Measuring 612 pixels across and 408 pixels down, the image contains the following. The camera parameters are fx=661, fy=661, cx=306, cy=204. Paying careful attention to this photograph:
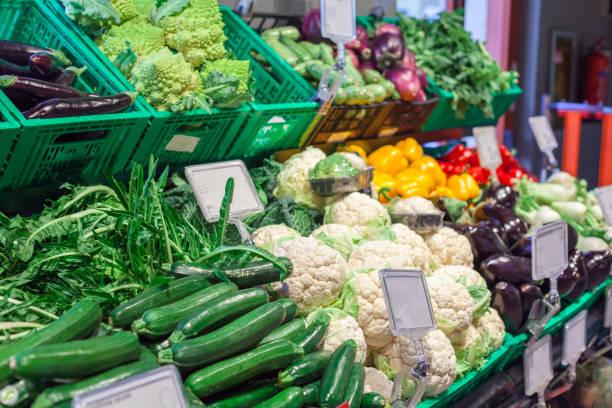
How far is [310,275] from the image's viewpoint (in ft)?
6.61

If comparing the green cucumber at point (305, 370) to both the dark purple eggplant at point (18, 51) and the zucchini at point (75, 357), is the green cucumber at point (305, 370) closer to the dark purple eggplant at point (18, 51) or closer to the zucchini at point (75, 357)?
the zucchini at point (75, 357)

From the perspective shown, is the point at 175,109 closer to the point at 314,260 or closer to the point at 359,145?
the point at 314,260

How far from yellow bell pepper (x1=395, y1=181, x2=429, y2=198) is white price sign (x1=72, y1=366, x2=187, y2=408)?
2.12 meters

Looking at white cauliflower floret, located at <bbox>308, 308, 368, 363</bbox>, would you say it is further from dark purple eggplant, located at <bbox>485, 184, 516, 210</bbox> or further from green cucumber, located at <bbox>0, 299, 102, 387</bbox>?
dark purple eggplant, located at <bbox>485, 184, 516, 210</bbox>

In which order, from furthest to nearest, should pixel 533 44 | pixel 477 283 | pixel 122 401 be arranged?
pixel 533 44
pixel 477 283
pixel 122 401

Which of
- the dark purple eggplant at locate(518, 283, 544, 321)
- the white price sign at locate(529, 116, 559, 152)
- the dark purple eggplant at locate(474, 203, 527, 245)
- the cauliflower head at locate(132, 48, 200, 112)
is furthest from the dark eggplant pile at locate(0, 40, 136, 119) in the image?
the white price sign at locate(529, 116, 559, 152)

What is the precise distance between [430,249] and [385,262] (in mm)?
535

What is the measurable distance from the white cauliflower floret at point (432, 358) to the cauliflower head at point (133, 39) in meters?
1.41

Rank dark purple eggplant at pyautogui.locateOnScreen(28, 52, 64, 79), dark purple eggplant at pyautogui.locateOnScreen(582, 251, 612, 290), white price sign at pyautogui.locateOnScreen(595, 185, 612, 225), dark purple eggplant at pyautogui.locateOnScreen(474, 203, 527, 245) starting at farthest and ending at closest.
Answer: white price sign at pyautogui.locateOnScreen(595, 185, 612, 225), dark purple eggplant at pyautogui.locateOnScreen(582, 251, 612, 290), dark purple eggplant at pyautogui.locateOnScreen(474, 203, 527, 245), dark purple eggplant at pyautogui.locateOnScreen(28, 52, 64, 79)

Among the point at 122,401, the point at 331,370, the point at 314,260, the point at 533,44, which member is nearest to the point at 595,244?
the point at 314,260

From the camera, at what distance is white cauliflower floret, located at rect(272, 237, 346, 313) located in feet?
6.56

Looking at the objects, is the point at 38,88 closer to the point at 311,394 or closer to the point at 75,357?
the point at 75,357

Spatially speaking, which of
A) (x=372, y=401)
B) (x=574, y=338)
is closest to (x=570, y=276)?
(x=574, y=338)

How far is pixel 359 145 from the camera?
3.47 meters
